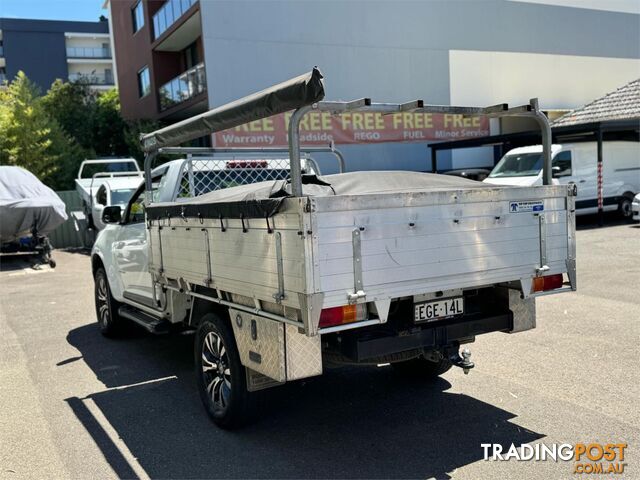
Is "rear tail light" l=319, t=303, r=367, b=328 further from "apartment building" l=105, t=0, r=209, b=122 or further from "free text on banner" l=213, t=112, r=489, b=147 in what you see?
"apartment building" l=105, t=0, r=209, b=122

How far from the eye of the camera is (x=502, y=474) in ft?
11.8

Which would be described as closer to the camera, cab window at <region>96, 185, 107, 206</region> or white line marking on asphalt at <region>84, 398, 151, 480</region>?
white line marking on asphalt at <region>84, 398, 151, 480</region>

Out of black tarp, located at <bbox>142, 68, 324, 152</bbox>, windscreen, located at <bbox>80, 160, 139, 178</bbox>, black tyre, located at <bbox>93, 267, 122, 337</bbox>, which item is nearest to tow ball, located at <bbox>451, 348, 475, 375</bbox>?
black tarp, located at <bbox>142, 68, 324, 152</bbox>

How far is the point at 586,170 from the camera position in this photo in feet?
56.3

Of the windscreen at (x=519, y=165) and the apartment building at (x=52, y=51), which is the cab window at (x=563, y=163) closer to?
the windscreen at (x=519, y=165)

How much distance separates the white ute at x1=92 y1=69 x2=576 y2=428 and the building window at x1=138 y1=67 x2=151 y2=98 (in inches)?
971

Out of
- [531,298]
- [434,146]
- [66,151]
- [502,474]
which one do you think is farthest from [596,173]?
[66,151]

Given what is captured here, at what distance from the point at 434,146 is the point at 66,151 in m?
14.6

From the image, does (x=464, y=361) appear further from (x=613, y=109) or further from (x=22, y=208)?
(x=613, y=109)

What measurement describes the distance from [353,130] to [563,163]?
7.93 meters

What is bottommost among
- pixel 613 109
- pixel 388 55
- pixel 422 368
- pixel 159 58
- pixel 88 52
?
pixel 422 368

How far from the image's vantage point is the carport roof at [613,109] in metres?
18.3

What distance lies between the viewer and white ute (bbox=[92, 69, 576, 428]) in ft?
11.5

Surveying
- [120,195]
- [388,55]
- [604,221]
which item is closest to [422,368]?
[120,195]
